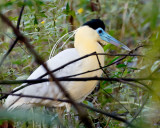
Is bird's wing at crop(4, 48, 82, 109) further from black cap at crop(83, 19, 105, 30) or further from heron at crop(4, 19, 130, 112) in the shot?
black cap at crop(83, 19, 105, 30)

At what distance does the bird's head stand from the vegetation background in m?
0.07

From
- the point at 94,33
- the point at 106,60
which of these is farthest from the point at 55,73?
the point at 106,60

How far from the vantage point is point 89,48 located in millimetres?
2428

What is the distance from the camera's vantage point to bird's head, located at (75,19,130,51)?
97.8 inches

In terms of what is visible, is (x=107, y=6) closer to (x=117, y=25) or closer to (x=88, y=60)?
(x=117, y=25)

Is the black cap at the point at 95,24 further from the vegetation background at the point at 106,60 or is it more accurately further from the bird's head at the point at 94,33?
the vegetation background at the point at 106,60

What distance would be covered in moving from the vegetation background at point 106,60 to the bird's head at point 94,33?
0.23 feet

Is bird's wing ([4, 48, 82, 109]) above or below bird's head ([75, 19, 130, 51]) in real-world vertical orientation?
below

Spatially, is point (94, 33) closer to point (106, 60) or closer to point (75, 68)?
point (75, 68)

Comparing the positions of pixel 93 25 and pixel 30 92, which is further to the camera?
pixel 93 25

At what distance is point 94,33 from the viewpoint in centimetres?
253

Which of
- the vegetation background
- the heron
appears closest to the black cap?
the heron

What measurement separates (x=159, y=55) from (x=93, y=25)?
4.89ft

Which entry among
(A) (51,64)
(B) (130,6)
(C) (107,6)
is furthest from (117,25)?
(A) (51,64)
